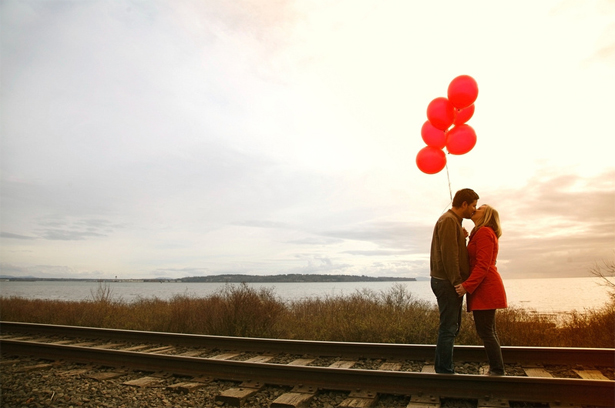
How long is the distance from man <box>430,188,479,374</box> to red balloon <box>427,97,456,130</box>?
1830 millimetres

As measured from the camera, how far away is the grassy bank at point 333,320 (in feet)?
23.4

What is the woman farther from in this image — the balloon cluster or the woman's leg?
the balloon cluster

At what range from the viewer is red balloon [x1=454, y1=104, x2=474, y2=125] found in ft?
20.1

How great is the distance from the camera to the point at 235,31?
10.3 meters

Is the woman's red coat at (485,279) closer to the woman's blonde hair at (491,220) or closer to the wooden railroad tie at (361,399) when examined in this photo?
the woman's blonde hair at (491,220)

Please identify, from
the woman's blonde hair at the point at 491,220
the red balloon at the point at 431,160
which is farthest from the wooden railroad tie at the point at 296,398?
the red balloon at the point at 431,160

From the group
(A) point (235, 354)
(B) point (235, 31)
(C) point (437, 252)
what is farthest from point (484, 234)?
(B) point (235, 31)

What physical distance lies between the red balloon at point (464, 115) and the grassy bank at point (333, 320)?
3.75 m

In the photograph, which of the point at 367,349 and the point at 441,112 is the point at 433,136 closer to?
the point at 441,112

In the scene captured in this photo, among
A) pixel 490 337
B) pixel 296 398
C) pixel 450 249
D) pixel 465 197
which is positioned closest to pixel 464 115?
pixel 465 197

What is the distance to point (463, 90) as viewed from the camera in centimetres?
573

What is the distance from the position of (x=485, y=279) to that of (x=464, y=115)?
9.36 feet

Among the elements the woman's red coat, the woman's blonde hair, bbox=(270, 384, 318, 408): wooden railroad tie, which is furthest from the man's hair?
bbox=(270, 384, 318, 408): wooden railroad tie

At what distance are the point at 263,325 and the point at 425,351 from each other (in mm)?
4076
